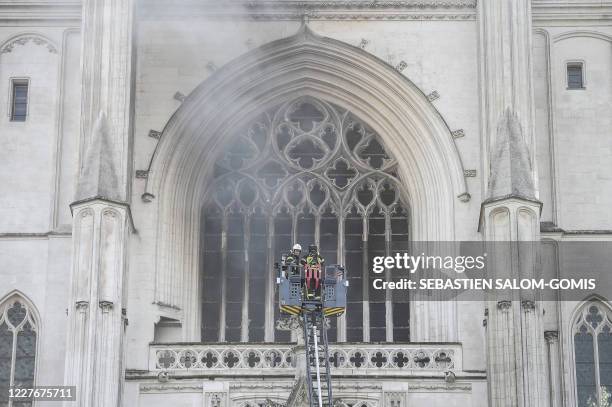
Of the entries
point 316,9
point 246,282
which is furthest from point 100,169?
point 316,9

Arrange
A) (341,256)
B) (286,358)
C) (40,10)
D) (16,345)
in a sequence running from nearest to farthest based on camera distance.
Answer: (286,358), (16,345), (341,256), (40,10)

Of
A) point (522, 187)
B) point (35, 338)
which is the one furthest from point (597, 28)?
point (35, 338)

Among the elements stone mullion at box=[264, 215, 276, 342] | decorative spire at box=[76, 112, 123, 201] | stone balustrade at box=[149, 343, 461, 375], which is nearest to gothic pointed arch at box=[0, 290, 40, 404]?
stone balustrade at box=[149, 343, 461, 375]

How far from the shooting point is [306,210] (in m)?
41.2

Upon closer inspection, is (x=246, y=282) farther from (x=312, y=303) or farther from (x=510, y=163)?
(x=510, y=163)

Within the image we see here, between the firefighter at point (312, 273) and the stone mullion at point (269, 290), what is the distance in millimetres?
3888

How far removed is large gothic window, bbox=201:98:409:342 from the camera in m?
40.5

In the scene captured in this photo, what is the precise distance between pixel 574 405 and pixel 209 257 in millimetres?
7661

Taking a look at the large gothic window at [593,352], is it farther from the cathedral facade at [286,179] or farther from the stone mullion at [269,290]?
A: the stone mullion at [269,290]

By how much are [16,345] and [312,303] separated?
651 cm

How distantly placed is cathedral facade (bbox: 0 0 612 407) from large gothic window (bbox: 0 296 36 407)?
42mm

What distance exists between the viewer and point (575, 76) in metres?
41.3

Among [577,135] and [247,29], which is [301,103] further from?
[577,135]

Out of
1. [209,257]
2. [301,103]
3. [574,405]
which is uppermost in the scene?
[301,103]
